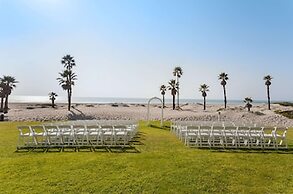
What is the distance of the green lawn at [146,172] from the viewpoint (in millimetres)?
7105

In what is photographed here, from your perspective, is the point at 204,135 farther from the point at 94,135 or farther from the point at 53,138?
the point at 53,138

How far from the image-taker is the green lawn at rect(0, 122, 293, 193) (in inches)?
280

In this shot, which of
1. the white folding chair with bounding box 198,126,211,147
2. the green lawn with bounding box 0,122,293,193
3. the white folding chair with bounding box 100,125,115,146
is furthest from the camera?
the white folding chair with bounding box 100,125,115,146

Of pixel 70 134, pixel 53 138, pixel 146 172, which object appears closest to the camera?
pixel 146 172

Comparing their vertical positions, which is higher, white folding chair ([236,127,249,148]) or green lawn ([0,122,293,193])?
white folding chair ([236,127,249,148])

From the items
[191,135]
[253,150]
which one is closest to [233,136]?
[253,150]

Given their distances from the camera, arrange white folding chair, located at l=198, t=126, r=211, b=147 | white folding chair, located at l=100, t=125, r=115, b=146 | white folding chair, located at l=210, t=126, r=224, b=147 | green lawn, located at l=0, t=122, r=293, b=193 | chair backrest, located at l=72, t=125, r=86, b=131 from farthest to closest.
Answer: chair backrest, located at l=72, t=125, r=86, b=131 → white folding chair, located at l=100, t=125, r=115, b=146 → white folding chair, located at l=210, t=126, r=224, b=147 → white folding chair, located at l=198, t=126, r=211, b=147 → green lawn, located at l=0, t=122, r=293, b=193

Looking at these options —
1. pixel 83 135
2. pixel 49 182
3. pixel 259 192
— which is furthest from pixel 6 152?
pixel 259 192

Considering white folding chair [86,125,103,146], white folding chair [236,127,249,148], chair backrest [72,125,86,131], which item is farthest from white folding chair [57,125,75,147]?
white folding chair [236,127,249,148]

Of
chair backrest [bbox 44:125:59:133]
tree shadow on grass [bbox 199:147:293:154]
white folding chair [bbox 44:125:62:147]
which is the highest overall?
chair backrest [bbox 44:125:59:133]

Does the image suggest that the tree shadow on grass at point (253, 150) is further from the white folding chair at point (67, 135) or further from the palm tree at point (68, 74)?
the palm tree at point (68, 74)

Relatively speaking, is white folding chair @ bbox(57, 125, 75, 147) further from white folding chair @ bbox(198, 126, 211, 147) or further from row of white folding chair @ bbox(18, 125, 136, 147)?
white folding chair @ bbox(198, 126, 211, 147)

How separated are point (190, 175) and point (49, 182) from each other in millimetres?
3830

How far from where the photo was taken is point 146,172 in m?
8.17
